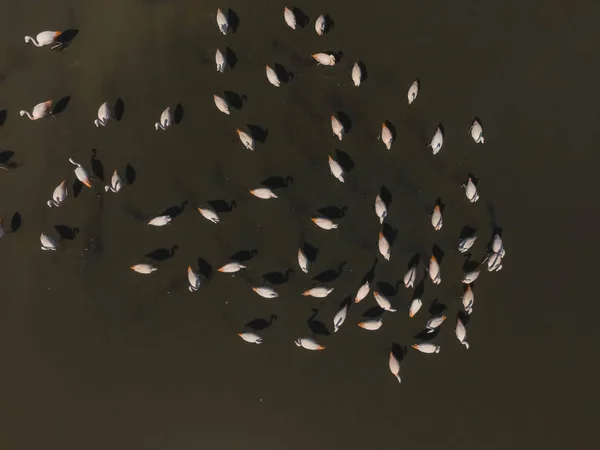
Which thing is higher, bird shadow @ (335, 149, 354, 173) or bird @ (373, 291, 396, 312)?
bird shadow @ (335, 149, 354, 173)

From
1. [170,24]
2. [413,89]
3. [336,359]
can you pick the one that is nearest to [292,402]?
[336,359]

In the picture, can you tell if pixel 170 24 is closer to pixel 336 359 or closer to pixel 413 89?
pixel 413 89

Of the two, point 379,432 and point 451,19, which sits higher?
point 451,19

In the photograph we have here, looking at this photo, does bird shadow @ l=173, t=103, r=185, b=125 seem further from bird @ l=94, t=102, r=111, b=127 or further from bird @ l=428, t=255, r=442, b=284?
bird @ l=428, t=255, r=442, b=284

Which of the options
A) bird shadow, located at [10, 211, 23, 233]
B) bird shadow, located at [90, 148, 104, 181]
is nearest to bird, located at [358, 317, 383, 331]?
bird shadow, located at [90, 148, 104, 181]

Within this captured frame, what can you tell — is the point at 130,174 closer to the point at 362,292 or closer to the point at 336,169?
the point at 336,169

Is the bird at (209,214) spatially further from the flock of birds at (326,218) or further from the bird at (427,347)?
the bird at (427,347)
